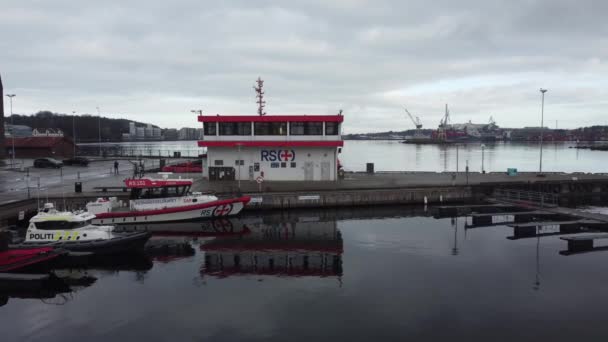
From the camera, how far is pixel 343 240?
27.2 meters

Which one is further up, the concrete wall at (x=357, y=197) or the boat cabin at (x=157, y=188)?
the boat cabin at (x=157, y=188)

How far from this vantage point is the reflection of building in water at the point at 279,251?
21578 millimetres

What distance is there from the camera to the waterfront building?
39469 mm

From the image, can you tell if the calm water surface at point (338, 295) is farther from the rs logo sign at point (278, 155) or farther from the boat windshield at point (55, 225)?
the rs logo sign at point (278, 155)

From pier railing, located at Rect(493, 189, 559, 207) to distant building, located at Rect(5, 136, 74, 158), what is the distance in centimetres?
7034

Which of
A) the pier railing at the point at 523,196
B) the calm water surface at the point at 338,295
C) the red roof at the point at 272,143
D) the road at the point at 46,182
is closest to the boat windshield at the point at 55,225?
the calm water surface at the point at 338,295

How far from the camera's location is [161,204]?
102 ft

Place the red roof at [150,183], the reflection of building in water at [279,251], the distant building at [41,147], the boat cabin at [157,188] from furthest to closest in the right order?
the distant building at [41,147] < the boat cabin at [157,188] < the red roof at [150,183] < the reflection of building in water at [279,251]

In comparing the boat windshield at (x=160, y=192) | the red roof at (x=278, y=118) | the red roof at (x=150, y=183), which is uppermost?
the red roof at (x=278, y=118)

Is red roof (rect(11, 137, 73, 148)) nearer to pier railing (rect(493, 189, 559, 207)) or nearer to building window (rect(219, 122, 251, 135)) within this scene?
building window (rect(219, 122, 251, 135))

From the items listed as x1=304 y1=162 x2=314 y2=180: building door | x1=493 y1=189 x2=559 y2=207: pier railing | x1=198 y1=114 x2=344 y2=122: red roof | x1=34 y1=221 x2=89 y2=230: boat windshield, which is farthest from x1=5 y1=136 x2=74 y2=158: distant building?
x1=493 y1=189 x2=559 y2=207: pier railing

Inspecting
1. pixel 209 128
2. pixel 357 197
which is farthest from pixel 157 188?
pixel 357 197

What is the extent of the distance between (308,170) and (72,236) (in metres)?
22.6

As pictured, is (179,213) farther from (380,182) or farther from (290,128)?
(380,182)
